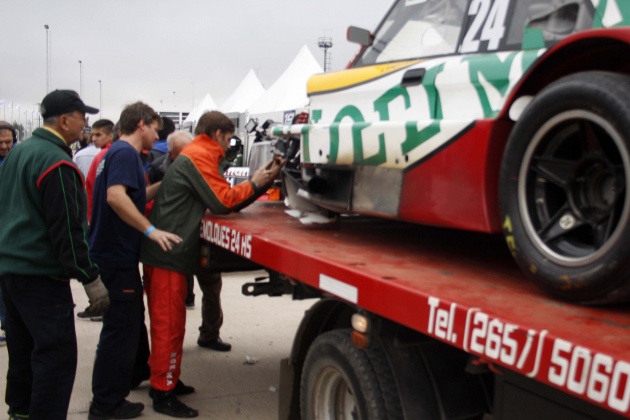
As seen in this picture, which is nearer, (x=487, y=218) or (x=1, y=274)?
(x=487, y=218)

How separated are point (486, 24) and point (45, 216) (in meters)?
2.48

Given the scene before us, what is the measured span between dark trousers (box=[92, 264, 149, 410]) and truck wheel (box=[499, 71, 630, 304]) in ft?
9.22

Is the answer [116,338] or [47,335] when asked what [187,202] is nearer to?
[116,338]

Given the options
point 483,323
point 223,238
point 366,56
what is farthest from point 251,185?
point 483,323

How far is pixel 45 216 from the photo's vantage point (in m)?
3.58

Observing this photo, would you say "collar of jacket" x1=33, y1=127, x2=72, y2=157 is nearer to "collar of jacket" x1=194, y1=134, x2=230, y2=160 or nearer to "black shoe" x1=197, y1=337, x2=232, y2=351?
"collar of jacket" x1=194, y1=134, x2=230, y2=160

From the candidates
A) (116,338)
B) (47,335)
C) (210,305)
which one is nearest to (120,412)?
(116,338)

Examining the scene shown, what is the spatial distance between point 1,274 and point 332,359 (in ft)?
6.26

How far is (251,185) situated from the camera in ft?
14.8

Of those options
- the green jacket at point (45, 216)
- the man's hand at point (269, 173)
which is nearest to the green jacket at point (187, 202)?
the man's hand at point (269, 173)

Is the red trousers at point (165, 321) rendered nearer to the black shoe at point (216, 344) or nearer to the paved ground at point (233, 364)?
the paved ground at point (233, 364)

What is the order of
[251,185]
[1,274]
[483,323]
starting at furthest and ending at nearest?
[251,185], [1,274], [483,323]

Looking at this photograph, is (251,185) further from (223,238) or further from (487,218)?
(487,218)

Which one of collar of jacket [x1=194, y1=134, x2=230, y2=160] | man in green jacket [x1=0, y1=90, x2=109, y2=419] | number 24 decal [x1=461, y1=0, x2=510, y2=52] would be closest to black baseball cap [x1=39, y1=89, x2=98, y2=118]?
man in green jacket [x1=0, y1=90, x2=109, y2=419]
